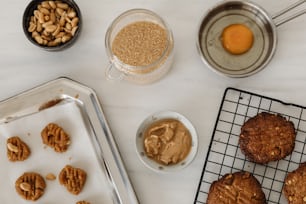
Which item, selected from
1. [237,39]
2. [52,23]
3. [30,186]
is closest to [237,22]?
[237,39]

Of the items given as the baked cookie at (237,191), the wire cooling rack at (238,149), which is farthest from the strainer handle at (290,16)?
the baked cookie at (237,191)

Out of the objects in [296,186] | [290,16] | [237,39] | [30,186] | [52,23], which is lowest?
[30,186]

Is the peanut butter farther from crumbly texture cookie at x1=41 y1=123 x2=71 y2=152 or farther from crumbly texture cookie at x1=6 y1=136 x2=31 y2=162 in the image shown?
crumbly texture cookie at x1=6 y1=136 x2=31 y2=162

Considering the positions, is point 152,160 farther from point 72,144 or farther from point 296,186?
point 296,186

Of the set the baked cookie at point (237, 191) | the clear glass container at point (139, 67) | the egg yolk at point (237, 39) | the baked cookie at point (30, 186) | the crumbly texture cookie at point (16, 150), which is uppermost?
the egg yolk at point (237, 39)

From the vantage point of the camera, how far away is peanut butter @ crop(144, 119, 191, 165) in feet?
6.31

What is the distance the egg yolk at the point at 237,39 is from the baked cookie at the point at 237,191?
412 mm

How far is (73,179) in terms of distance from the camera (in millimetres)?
1959

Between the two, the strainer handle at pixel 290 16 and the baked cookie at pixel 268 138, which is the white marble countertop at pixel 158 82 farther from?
the baked cookie at pixel 268 138

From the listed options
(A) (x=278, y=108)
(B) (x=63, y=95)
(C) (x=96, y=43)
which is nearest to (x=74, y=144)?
(B) (x=63, y=95)

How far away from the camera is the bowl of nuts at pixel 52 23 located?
6.60ft

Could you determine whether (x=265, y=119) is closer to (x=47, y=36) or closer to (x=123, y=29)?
(x=123, y=29)

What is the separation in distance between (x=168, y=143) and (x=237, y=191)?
254 millimetres

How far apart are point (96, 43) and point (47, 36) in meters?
0.16
